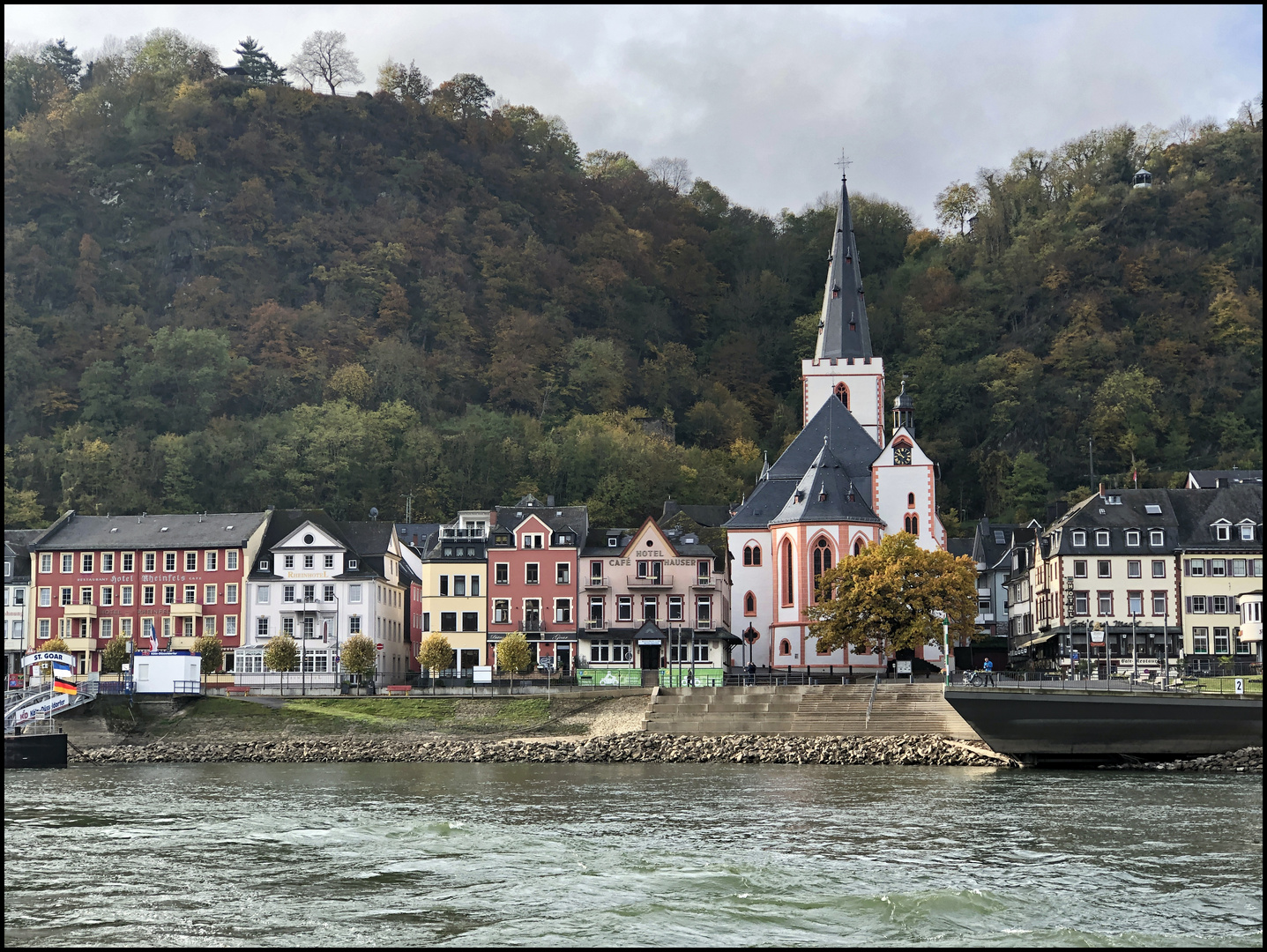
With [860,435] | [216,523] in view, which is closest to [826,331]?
[860,435]

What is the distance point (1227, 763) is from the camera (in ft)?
149

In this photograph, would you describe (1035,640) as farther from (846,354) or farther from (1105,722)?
(1105,722)

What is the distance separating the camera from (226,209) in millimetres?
137125

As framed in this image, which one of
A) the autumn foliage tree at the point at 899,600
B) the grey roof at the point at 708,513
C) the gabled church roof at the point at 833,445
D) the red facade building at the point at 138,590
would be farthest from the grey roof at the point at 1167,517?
the red facade building at the point at 138,590

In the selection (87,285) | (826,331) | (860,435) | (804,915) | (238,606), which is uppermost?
(87,285)

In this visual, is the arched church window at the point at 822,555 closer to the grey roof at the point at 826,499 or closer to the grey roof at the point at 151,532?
the grey roof at the point at 826,499

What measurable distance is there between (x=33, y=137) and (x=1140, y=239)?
96.1 metres

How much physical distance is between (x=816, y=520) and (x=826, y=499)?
5.01 ft

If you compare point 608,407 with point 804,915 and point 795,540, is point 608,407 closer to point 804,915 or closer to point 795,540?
point 795,540

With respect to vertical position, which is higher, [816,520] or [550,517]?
[550,517]

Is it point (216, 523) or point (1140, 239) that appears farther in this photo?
point (1140, 239)

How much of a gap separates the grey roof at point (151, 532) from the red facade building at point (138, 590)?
0.09 m

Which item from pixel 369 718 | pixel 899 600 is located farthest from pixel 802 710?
pixel 369 718

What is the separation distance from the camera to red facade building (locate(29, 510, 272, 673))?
248 feet
